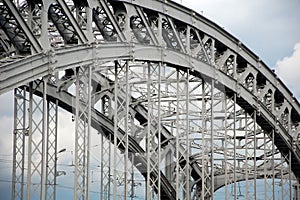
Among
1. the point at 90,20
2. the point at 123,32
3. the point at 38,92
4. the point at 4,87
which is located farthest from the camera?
the point at 38,92

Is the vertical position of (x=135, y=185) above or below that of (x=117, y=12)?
below

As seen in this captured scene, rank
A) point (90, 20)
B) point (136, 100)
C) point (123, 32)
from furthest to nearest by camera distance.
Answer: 1. point (136, 100)
2. point (123, 32)
3. point (90, 20)

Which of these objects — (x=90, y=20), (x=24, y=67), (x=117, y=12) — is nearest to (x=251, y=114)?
(x=117, y=12)

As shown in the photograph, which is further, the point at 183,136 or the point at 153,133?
the point at 183,136

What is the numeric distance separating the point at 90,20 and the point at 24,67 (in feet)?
10.4

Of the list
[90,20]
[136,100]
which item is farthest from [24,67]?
[136,100]

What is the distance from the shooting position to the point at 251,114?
29344 millimetres

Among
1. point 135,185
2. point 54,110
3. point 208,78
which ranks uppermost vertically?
point 208,78

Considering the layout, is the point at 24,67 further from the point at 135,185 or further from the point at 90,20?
the point at 135,185

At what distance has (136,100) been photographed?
28844mm

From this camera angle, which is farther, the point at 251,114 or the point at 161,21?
the point at 251,114

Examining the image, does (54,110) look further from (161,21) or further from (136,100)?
(136,100)

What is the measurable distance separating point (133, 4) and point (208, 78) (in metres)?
5.58

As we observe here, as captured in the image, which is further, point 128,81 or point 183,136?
point 183,136
